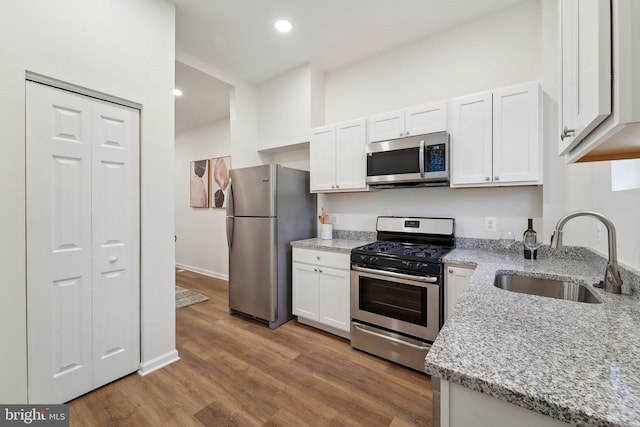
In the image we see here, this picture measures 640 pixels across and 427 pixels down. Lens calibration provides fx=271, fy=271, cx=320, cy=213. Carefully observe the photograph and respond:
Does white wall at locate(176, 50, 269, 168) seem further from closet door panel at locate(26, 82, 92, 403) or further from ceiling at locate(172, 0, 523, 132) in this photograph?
closet door panel at locate(26, 82, 92, 403)

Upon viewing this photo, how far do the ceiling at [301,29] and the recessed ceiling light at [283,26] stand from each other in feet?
0.16

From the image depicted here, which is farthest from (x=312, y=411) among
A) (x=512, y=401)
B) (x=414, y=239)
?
(x=414, y=239)

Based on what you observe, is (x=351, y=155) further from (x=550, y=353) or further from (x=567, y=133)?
(x=550, y=353)

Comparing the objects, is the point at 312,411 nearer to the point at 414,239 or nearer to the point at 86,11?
the point at 414,239

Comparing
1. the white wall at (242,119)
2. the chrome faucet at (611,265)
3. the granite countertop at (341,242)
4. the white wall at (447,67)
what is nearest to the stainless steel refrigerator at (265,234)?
the granite countertop at (341,242)

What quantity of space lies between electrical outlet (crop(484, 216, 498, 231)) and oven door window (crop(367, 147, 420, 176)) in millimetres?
763

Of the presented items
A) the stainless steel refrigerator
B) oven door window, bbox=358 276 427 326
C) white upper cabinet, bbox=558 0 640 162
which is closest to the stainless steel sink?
oven door window, bbox=358 276 427 326

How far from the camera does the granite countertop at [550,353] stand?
0.54 m

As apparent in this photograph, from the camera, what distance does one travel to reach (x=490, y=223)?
7.87 ft

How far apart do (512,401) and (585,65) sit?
96cm

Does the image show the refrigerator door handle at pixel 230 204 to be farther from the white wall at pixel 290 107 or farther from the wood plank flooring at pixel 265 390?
the wood plank flooring at pixel 265 390

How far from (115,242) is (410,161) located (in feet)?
8.02

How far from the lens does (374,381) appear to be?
202 centimetres

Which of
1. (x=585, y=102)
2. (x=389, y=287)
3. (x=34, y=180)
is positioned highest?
(x=585, y=102)
